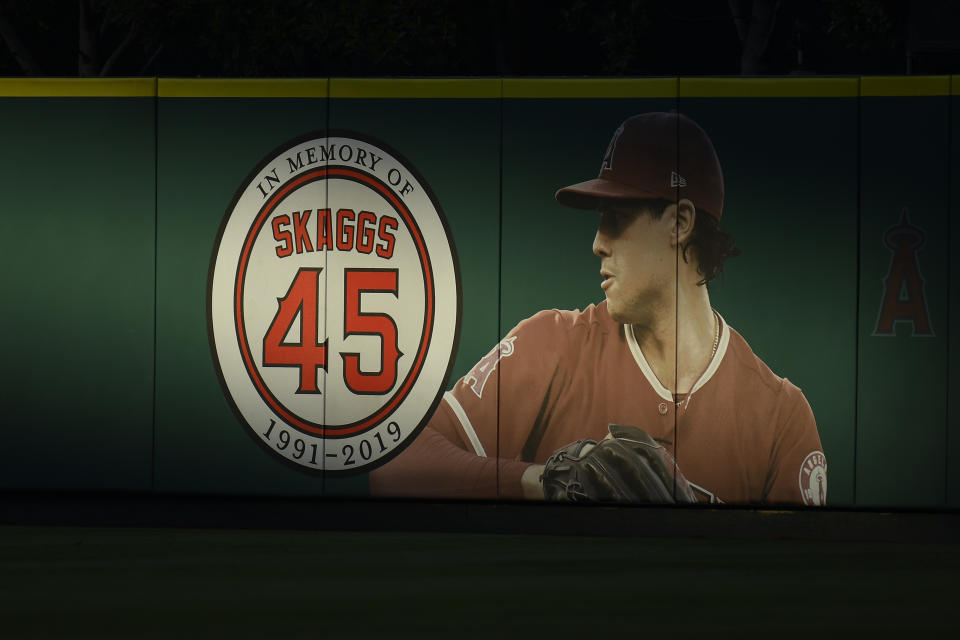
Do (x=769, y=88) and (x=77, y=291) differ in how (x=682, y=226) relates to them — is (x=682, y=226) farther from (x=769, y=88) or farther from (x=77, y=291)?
(x=77, y=291)

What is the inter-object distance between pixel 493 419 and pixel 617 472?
1.01m

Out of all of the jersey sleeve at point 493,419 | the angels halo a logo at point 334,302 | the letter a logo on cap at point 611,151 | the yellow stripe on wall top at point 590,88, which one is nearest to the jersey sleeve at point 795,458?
the jersey sleeve at point 493,419

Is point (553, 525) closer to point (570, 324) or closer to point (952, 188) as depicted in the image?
point (570, 324)

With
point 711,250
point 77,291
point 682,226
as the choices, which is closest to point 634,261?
point 682,226

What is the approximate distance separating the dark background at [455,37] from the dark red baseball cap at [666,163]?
2.95m

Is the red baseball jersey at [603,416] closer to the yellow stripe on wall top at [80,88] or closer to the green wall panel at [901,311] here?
the green wall panel at [901,311]

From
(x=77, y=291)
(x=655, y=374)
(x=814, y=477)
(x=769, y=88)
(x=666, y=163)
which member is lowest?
(x=814, y=477)

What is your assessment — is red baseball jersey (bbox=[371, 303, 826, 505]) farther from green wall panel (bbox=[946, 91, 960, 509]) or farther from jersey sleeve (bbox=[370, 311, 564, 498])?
green wall panel (bbox=[946, 91, 960, 509])

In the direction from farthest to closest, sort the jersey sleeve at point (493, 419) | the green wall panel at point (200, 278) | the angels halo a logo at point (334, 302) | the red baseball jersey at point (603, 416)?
the green wall panel at point (200, 278)
the angels halo a logo at point (334, 302)
the jersey sleeve at point (493, 419)
the red baseball jersey at point (603, 416)

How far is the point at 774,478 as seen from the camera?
10375 millimetres

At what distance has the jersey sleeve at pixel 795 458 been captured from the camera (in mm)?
10328

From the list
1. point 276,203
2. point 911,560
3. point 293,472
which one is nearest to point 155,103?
point 276,203

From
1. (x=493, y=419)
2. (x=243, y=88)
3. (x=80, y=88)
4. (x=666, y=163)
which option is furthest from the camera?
(x=80, y=88)

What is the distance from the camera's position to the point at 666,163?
10391mm
